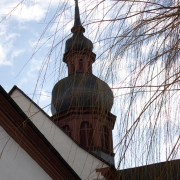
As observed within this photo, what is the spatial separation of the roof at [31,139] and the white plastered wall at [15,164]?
0.10 meters

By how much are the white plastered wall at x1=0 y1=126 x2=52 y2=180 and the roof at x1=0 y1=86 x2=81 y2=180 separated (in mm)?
97

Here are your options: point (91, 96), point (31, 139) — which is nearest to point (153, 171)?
point (91, 96)

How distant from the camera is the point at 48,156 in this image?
5.87 m

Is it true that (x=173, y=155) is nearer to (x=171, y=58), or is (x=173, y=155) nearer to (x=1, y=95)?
(x=171, y=58)

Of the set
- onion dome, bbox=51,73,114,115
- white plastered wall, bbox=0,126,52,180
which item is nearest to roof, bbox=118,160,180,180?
onion dome, bbox=51,73,114,115

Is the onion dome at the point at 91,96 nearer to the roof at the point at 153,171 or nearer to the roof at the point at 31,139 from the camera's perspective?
the roof at the point at 153,171

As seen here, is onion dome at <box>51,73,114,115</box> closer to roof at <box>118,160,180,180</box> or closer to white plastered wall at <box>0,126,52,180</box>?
roof at <box>118,160,180,180</box>

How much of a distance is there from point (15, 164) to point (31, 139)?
688mm

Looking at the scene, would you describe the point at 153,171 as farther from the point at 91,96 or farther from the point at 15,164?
the point at 15,164

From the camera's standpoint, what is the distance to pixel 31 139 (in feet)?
18.1

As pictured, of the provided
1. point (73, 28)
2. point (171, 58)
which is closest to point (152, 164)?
point (171, 58)

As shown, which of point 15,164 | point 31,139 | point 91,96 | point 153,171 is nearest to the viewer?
point 153,171

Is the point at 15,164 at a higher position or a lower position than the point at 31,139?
lower

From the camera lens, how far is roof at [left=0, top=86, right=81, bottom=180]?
501 centimetres
